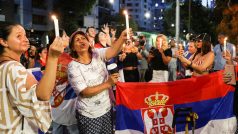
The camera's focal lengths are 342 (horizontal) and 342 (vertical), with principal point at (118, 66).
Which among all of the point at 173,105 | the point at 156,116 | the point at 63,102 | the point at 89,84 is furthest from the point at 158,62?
the point at 89,84

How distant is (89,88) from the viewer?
3.82m

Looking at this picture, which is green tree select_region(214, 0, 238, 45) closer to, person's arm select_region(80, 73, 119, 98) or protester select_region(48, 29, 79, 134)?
protester select_region(48, 29, 79, 134)

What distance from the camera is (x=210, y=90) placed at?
5820mm

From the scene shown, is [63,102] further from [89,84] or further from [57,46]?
[57,46]

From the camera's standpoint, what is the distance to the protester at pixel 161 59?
8.74 meters

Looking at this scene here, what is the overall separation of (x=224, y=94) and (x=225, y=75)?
628 mm

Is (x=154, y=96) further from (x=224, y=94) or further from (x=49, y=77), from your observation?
(x=49, y=77)

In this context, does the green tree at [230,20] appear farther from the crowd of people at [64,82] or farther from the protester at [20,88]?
the protester at [20,88]

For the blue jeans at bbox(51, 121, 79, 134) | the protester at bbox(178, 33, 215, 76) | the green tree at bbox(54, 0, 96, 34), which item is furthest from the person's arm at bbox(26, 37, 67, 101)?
the green tree at bbox(54, 0, 96, 34)

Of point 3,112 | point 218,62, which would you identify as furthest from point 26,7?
point 3,112

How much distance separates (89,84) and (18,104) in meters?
1.62

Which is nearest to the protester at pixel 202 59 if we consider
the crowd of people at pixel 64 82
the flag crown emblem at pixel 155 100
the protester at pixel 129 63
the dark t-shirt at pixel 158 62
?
the crowd of people at pixel 64 82

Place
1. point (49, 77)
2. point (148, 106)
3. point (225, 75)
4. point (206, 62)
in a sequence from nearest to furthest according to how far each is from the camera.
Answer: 1. point (49, 77)
2. point (225, 75)
3. point (148, 106)
4. point (206, 62)

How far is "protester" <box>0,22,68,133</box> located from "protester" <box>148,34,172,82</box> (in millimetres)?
6386
